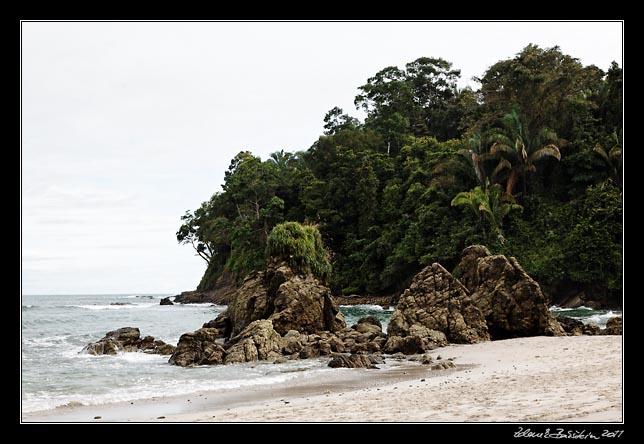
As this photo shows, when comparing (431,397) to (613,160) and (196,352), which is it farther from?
(613,160)

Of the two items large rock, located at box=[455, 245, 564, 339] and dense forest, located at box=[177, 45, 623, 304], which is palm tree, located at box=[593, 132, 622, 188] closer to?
dense forest, located at box=[177, 45, 623, 304]

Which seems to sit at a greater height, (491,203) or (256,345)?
(491,203)

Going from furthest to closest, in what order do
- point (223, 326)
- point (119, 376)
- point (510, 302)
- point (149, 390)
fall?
point (223, 326), point (510, 302), point (119, 376), point (149, 390)

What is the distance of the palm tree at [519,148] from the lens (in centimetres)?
4047

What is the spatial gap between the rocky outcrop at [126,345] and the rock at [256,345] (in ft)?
9.10

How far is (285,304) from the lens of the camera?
21.3m

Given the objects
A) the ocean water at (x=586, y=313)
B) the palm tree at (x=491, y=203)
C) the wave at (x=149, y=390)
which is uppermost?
the palm tree at (x=491, y=203)

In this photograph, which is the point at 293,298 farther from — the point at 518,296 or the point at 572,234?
the point at 572,234

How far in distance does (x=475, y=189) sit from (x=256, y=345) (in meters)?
27.9

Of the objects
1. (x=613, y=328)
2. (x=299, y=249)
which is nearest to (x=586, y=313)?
(x=613, y=328)

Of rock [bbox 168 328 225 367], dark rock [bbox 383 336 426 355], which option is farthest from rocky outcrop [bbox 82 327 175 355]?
dark rock [bbox 383 336 426 355]

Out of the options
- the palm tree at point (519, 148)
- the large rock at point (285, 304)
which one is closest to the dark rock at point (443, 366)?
the large rock at point (285, 304)

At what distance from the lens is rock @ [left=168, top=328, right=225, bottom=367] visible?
16.7 meters

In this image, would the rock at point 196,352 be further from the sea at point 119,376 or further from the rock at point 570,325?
the rock at point 570,325
